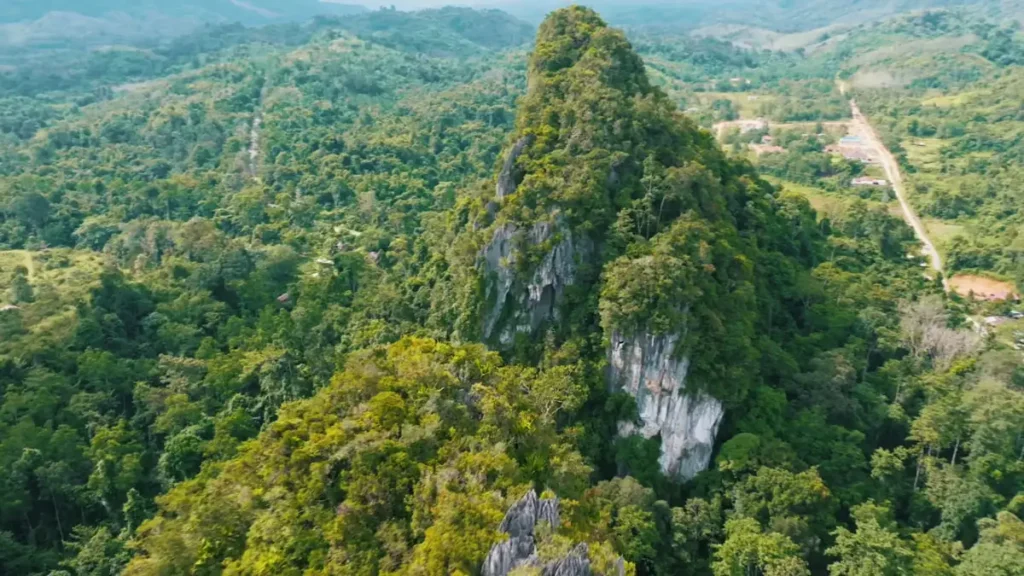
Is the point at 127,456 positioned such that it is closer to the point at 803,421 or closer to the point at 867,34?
the point at 803,421

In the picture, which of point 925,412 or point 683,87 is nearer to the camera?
point 925,412

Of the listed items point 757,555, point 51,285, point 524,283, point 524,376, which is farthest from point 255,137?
point 757,555

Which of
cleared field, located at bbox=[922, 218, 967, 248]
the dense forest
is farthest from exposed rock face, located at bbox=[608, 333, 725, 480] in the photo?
cleared field, located at bbox=[922, 218, 967, 248]

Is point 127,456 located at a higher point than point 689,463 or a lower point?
lower

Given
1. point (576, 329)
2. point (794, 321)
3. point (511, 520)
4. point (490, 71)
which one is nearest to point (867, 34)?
point (490, 71)

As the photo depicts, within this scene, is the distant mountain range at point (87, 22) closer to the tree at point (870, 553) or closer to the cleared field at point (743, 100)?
the cleared field at point (743, 100)

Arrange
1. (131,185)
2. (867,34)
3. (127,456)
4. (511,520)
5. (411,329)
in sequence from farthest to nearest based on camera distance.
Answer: (867,34) < (131,185) < (411,329) < (127,456) < (511,520)

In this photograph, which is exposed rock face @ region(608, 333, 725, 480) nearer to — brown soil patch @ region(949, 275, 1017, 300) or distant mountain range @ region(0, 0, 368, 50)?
brown soil patch @ region(949, 275, 1017, 300)
